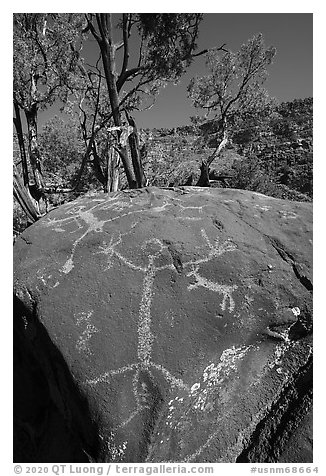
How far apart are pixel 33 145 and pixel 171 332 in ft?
26.3

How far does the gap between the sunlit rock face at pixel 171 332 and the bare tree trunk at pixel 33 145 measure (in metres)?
6.13

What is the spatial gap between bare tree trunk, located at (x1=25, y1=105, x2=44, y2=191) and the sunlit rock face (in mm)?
6127

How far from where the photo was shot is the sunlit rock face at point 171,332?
8.04 feet

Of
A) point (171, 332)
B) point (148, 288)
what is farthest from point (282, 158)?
point (171, 332)

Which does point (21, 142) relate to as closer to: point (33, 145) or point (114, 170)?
point (33, 145)

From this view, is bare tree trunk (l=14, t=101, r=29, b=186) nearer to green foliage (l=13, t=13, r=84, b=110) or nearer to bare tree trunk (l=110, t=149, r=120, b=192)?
green foliage (l=13, t=13, r=84, b=110)

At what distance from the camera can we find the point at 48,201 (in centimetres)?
934

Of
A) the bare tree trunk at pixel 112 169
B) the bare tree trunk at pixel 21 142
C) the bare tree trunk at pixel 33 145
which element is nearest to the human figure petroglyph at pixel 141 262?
the bare tree trunk at pixel 112 169

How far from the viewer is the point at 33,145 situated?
30.7 feet

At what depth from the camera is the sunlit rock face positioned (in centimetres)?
245

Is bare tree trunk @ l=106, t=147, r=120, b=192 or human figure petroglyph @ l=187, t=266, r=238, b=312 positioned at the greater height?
bare tree trunk @ l=106, t=147, r=120, b=192

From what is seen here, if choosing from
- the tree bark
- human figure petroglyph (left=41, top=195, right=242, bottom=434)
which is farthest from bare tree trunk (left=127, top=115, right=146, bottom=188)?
human figure petroglyph (left=41, top=195, right=242, bottom=434)

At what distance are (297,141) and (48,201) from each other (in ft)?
87.2
